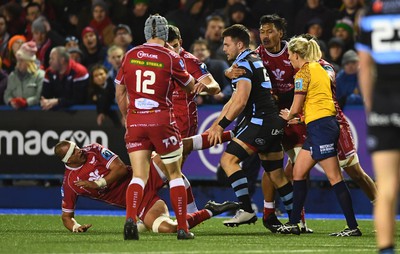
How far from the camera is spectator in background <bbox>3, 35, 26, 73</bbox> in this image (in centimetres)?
1908

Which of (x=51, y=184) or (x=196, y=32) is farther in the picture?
(x=196, y=32)

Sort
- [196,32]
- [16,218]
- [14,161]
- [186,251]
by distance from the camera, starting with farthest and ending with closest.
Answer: [196,32], [14,161], [16,218], [186,251]

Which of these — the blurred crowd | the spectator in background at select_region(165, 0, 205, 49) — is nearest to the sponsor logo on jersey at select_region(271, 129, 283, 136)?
the blurred crowd

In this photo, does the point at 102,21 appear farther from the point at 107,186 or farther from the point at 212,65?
the point at 107,186

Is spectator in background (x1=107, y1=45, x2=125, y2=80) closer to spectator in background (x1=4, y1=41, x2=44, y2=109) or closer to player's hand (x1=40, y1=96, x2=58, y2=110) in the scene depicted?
player's hand (x1=40, y1=96, x2=58, y2=110)

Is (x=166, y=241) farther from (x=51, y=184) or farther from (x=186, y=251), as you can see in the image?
(x=51, y=184)

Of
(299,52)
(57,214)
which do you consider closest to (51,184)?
(57,214)

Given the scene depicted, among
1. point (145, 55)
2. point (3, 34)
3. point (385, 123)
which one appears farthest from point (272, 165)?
point (3, 34)

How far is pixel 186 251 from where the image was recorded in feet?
29.7

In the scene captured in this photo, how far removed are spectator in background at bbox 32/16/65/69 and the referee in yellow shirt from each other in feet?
28.0

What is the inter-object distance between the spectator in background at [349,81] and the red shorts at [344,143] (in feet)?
12.6

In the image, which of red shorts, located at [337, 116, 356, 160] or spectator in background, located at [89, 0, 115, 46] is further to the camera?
spectator in background, located at [89, 0, 115, 46]

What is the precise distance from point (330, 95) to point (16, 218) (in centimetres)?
518

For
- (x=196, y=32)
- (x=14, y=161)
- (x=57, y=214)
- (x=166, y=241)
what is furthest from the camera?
(x=196, y=32)
